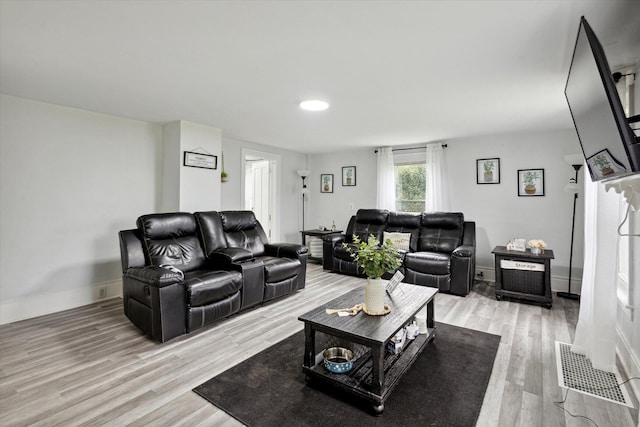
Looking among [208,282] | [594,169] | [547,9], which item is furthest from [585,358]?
[208,282]

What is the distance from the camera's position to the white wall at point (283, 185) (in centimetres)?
495

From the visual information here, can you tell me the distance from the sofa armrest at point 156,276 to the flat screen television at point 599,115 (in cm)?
296

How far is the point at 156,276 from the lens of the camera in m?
2.57

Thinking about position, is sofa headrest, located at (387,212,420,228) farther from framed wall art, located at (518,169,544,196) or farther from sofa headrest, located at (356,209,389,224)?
framed wall art, located at (518,169,544,196)

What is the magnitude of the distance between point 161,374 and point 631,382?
3159 millimetres

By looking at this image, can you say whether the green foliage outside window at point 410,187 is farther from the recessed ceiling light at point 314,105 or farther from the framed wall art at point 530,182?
the recessed ceiling light at point 314,105

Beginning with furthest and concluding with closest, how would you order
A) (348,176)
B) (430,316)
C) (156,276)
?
(348,176) → (430,316) → (156,276)

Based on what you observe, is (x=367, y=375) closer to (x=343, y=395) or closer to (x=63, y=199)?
(x=343, y=395)

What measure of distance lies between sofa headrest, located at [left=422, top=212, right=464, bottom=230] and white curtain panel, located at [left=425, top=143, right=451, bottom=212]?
1.03ft

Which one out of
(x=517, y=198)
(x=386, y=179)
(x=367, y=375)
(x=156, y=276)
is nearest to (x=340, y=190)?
(x=386, y=179)

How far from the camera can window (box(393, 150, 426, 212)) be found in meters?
5.39

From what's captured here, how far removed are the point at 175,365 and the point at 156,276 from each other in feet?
2.38

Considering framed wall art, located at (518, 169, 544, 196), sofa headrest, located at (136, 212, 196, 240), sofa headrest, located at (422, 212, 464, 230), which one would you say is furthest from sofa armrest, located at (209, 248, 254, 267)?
framed wall art, located at (518, 169, 544, 196)

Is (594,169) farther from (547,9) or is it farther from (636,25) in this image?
→ (547,9)
